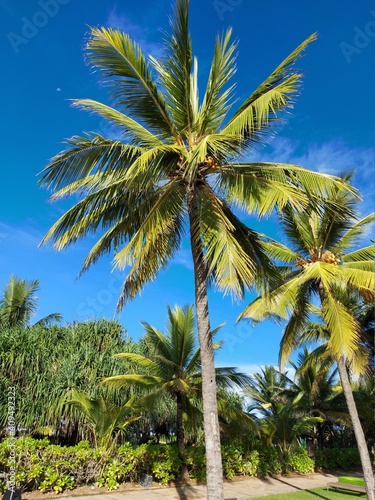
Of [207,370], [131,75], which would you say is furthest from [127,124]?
[207,370]

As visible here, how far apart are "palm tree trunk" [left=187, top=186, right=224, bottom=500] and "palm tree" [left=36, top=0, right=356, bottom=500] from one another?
2cm

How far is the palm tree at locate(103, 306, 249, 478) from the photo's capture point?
13672 mm

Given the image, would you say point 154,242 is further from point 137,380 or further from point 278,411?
point 278,411

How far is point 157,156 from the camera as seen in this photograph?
267 inches

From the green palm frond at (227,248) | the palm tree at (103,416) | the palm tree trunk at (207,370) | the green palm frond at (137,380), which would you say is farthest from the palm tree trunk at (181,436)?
the palm tree trunk at (207,370)

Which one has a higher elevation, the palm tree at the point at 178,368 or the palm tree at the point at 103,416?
the palm tree at the point at 178,368

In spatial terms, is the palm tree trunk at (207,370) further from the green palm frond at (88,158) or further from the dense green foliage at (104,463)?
the dense green foliage at (104,463)

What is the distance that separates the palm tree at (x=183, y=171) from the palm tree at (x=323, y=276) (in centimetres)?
358

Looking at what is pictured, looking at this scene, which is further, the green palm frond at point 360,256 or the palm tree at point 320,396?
the palm tree at point 320,396

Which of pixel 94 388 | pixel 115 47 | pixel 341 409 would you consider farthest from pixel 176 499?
pixel 341 409

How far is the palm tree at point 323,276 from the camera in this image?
10.5 m

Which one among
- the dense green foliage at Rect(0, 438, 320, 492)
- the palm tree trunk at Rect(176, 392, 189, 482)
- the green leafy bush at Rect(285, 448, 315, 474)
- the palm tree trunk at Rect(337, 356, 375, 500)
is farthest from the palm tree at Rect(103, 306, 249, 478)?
the green leafy bush at Rect(285, 448, 315, 474)

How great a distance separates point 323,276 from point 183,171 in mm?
5565

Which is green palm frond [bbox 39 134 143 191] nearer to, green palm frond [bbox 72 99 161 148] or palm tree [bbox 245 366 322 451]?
green palm frond [bbox 72 99 161 148]
